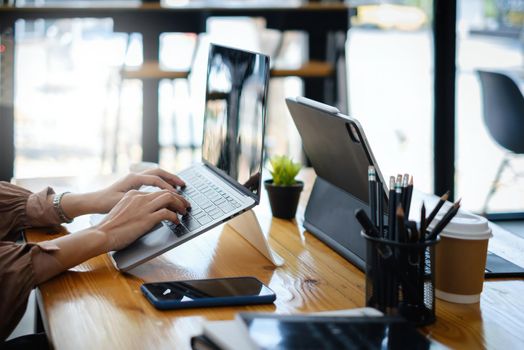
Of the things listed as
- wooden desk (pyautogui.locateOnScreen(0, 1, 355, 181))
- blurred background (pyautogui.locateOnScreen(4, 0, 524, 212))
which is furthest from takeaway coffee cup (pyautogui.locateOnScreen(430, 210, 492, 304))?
wooden desk (pyautogui.locateOnScreen(0, 1, 355, 181))

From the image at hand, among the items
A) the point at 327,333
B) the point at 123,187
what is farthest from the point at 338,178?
the point at 327,333

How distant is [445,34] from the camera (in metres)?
3.68

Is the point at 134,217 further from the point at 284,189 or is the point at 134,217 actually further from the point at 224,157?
the point at 284,189

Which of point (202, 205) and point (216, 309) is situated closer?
point (216, 309)

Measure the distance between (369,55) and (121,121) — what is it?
1343 millimetres

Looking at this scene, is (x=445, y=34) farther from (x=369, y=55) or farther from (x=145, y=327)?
(x=145, y=327)

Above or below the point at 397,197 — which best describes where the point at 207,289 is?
below

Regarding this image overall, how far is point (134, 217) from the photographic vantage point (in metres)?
1.33

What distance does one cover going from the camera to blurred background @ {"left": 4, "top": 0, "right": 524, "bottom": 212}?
3746mm

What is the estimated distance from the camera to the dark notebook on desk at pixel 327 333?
835 mm

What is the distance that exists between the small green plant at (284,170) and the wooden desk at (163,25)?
7.18 feet

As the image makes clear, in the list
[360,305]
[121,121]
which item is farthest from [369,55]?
[360,305]

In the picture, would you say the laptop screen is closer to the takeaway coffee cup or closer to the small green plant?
the small green plant

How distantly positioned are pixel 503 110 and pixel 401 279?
269cm
